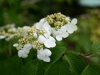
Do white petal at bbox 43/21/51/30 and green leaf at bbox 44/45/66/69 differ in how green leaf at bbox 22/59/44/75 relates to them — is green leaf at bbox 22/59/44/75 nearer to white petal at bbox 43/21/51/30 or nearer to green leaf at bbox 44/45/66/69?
green leaf at bbox 44/45/66/69

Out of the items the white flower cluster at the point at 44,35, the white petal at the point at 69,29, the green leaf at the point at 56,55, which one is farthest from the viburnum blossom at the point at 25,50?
the white petal at the point at 69,29

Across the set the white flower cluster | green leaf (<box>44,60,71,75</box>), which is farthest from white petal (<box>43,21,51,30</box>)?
green leaf (<box>44,60,71,75</box>)

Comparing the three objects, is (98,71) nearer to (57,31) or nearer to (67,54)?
(67,54)

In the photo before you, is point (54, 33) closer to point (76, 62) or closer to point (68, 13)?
point (76, 62)

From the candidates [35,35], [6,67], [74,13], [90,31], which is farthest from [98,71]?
[74,13]

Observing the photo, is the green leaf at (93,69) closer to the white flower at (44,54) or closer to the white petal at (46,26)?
the white flower at (44,54)
